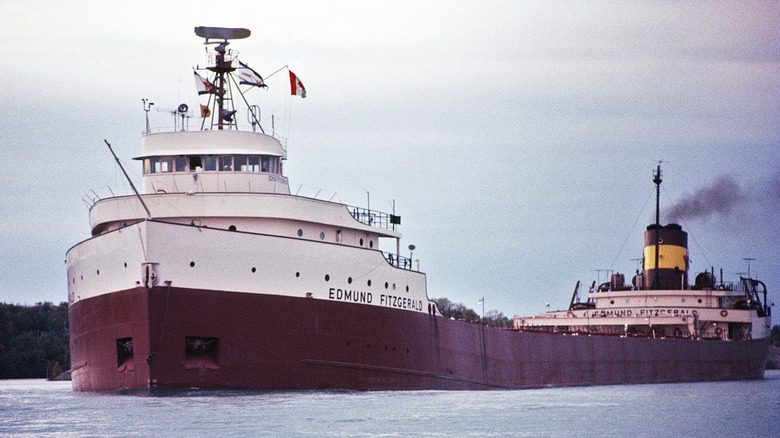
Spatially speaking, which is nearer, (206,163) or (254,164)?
(206,163)

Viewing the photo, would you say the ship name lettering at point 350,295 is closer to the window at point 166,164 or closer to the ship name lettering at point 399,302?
the ship name lettering at point 399,302

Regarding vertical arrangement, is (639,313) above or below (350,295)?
below

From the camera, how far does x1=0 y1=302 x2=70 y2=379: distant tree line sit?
69688 mm

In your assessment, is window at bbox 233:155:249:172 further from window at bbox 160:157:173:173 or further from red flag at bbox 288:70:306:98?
red flag at bbox 288:70:306:98

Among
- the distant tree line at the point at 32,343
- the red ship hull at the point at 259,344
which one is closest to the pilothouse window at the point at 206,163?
the red ship hull at the point at 259,344

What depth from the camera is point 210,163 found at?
97.6 feet

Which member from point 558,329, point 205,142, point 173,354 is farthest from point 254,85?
point 558,329

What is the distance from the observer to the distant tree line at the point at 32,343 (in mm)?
69688

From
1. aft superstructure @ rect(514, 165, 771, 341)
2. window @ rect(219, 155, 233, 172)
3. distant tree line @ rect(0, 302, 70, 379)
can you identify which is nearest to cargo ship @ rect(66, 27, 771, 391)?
window @ rect(219, 155, 233, 172)

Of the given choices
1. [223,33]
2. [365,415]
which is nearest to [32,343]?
[223,33]

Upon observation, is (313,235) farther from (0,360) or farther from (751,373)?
(0,360)

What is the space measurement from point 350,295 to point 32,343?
165 feet

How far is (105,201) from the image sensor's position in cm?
2917

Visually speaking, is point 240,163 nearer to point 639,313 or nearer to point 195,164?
point 195,164
